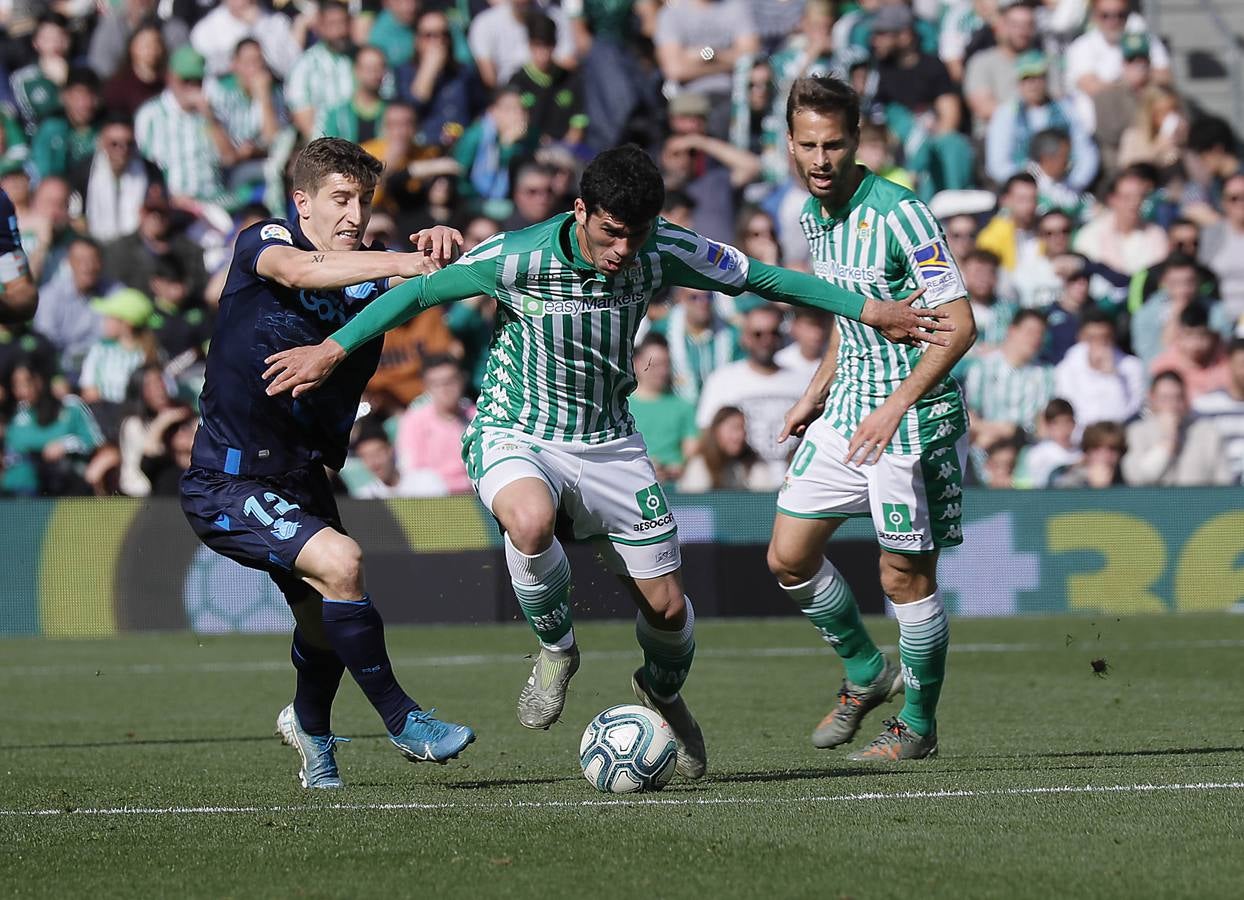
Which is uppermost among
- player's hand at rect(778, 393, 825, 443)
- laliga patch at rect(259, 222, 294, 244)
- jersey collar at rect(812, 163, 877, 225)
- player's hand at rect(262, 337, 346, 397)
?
jersey collar at rect(812, 163, 877, 225)

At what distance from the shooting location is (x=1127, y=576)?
15133mm

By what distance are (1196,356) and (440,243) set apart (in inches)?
441

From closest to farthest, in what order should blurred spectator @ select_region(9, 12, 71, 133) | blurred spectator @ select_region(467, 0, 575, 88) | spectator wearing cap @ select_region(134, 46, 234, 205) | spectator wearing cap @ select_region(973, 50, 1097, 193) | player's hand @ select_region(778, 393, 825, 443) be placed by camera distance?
player's hand @ select_region(778, 393, 825, 443) < spectator wearing cap @ select_region(134, 46, 234, 205) < spectator wearing cap @ select_region(973, 50, 1097, 193) < blurred spectator @ select_region(9, 12, 71, 133) < blurred spectator @ select_region(467, 0, 575, 88)

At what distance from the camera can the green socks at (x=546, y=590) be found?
6.99m

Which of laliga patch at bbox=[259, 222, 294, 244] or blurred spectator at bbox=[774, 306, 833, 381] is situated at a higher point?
laliga patch at bbox=[259, 222, 294, 244]

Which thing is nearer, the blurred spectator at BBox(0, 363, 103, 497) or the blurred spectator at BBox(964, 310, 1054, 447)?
the blurred spectator at BBox(0, 363, 103, 497)

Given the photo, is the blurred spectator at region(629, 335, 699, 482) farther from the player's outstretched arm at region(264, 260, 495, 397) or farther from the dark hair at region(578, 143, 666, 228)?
the dark hair at region(578, 143, 666, 228)

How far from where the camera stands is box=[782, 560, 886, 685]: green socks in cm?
806

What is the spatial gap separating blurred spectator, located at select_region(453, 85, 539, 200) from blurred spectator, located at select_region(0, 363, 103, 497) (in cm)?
422

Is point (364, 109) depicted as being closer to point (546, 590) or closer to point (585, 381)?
point (585, 381)

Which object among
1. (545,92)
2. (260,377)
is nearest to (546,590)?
(260,377)

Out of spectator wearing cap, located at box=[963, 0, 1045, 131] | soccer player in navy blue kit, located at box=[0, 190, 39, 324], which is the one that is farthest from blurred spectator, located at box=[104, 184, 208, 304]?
soccer player in navy blue kit, located at box=[0, 190, 39, 324]

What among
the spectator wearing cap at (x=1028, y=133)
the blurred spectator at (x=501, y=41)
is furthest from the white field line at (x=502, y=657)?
the blurred spectator at (x=501, y=41)

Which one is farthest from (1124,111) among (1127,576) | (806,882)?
(806,882)
